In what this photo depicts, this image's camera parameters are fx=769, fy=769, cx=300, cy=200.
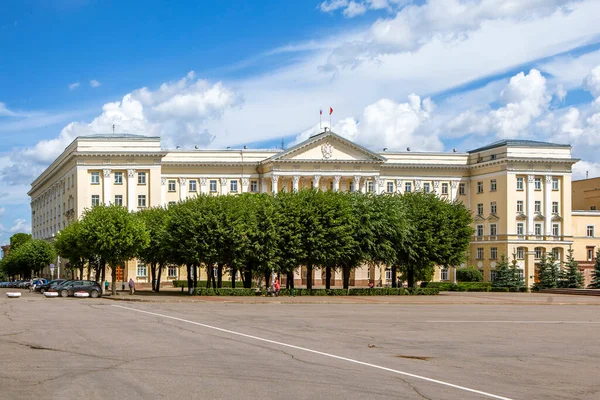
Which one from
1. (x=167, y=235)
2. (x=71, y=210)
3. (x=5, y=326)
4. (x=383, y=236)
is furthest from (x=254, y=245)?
(x=71, y=210)

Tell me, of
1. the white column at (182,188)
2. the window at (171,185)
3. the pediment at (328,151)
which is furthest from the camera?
the window at (171,185)

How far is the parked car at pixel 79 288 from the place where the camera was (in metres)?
59.6

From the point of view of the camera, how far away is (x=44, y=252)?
4545 inches

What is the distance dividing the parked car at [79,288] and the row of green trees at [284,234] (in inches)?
126

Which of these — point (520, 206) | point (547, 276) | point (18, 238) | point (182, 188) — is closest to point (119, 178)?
point (182, 188)

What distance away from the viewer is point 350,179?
106m

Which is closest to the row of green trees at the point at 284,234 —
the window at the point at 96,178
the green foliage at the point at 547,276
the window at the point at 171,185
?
the green foliage at the point at 547,276

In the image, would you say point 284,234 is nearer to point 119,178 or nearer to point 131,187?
point 131,187

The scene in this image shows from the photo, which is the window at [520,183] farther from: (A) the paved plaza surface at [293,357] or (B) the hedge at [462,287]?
(A) the paved plaza surface at [293,357]

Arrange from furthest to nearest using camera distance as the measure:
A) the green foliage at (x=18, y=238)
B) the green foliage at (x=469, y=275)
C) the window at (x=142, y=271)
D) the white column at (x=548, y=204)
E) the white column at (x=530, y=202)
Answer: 1. the green foliage at (x=18, y=238)
2. the white column at (x=548, y=204)
3. the white column at (x=530, y=202)
4. the window at (x=142, y=271)
5. the green foliage at (x=469, y=275)

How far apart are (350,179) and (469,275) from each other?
20.7 metres

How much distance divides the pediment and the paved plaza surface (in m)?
68.7

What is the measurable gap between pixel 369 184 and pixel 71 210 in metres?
40.5

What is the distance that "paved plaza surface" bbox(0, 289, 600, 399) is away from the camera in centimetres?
1480
